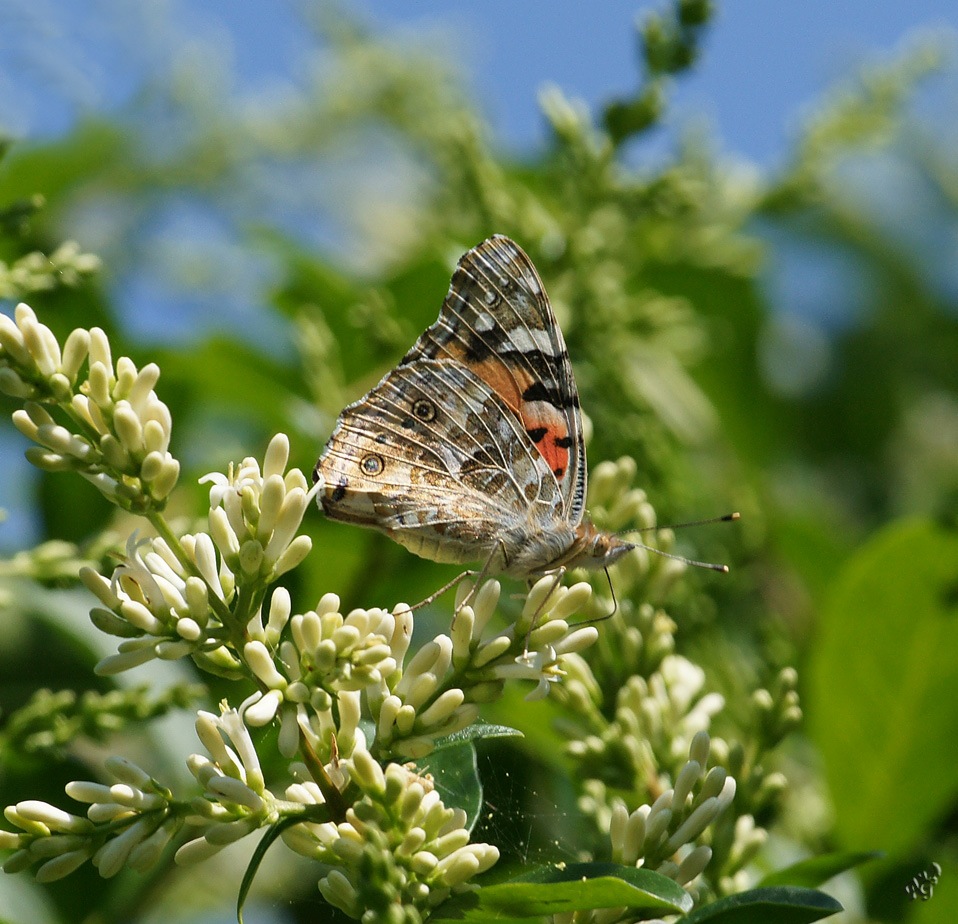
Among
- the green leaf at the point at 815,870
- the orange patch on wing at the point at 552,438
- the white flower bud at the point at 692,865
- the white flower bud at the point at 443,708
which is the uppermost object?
the orange patch on wing at the point at 552,438

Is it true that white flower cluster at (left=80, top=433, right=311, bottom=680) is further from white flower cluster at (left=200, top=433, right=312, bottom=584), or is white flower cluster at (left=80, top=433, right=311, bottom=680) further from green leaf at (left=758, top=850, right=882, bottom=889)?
green leaf at (left=758, top=850, right=882, bottom=889)

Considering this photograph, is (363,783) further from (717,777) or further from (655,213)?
(655,213)

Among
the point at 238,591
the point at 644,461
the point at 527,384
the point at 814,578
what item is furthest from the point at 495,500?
the point at 814,578

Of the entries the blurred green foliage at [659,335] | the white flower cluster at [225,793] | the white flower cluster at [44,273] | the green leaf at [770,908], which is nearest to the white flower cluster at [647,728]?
the blurred green foliage at [659,335]

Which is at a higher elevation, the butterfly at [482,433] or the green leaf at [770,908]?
the butterfly at [482,433]

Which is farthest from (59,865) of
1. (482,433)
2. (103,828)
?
(482,433)

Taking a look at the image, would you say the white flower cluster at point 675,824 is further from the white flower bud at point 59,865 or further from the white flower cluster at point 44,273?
the white flower cluster at point 44,273
